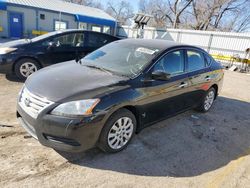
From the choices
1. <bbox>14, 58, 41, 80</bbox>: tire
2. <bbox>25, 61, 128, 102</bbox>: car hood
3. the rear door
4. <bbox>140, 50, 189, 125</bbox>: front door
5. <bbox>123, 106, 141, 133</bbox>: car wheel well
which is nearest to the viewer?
<bbox>25, 61, 128, 102</bbox>: car hood

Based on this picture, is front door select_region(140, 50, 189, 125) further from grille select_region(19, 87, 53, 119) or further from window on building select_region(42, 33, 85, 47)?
window on building select_region(42, 33, 85, 47)

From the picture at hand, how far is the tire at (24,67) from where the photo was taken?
5.75 metres

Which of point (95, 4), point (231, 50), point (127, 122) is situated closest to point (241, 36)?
point (231, 50)

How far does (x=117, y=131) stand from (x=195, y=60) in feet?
8.24

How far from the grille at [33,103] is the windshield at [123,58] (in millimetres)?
1178

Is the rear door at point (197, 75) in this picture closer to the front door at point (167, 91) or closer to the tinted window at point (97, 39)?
the front door at point (167, 91)

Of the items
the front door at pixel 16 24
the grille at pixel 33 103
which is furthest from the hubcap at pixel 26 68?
the front door at pixel 16 24

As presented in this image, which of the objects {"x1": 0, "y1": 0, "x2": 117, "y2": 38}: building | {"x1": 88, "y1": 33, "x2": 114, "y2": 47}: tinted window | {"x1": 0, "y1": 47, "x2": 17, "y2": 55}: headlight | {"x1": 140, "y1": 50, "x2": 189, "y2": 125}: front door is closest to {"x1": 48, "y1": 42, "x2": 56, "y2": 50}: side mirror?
{"x1": 0, "y1": 47, "x2": 17, "y2": 55}: headlight

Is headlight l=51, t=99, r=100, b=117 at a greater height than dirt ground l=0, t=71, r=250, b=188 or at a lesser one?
greater

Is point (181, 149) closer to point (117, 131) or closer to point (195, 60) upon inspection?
point (117, 131)

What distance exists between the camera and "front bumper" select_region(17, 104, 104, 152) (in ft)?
8.41

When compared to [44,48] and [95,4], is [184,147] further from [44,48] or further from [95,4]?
[95,4]

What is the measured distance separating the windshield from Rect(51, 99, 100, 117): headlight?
879mm

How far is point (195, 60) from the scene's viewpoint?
15.1 feet
